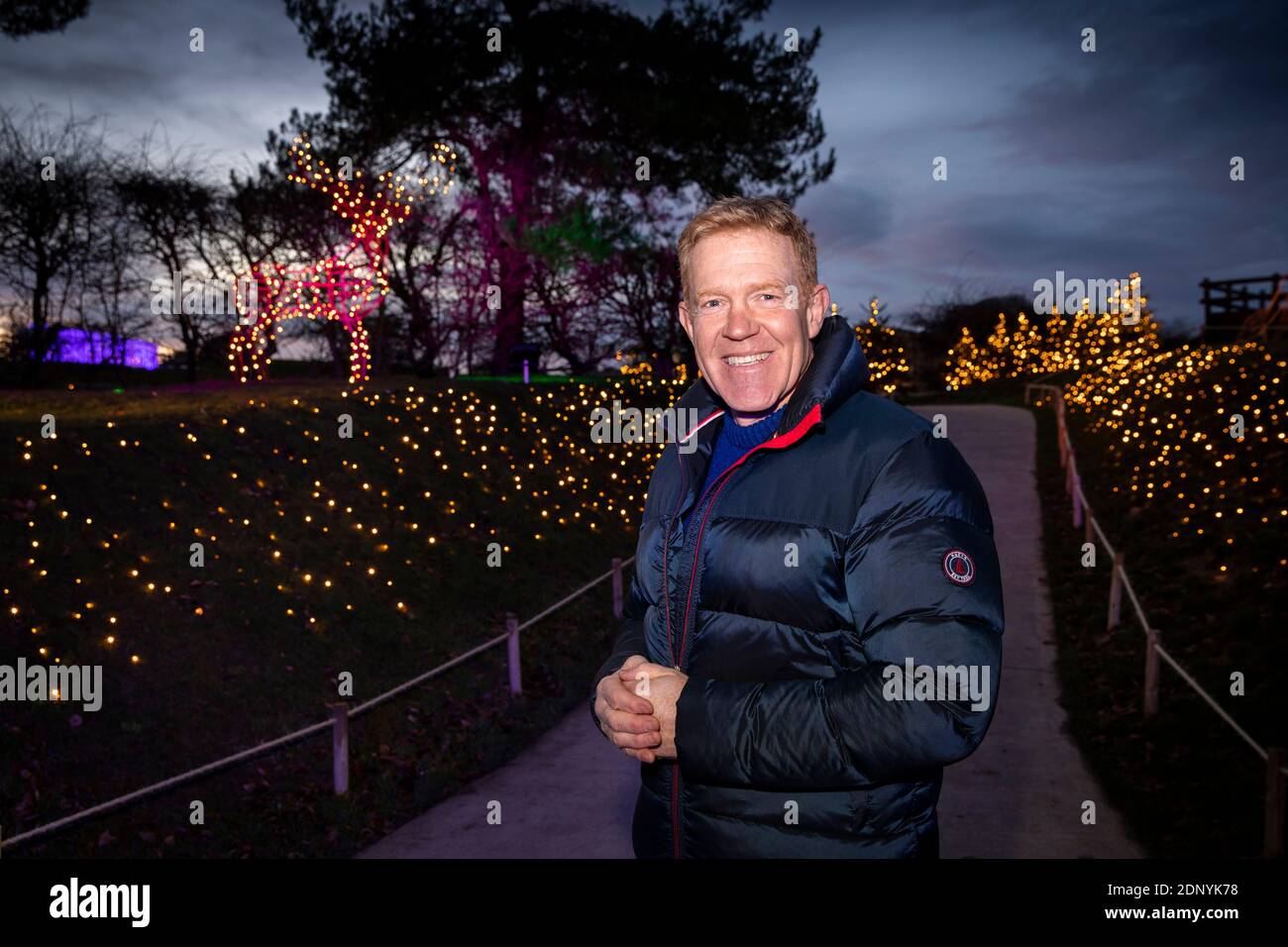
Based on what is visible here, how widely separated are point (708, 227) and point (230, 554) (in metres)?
8.53

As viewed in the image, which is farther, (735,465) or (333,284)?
(333,284)

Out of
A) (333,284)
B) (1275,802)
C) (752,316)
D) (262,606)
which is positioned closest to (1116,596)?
(1275,802)

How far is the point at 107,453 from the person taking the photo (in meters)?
9.76

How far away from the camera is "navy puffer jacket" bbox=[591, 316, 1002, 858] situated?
1.93 m

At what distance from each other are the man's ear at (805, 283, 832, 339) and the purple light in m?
16.6

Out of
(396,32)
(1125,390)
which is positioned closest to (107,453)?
(396,32)

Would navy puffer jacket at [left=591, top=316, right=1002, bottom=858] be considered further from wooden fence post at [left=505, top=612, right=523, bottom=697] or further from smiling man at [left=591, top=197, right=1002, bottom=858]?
wooden fence post at [left=505, top=612, right=523, bottom=697]

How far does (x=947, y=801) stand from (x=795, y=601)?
5647 millimetres

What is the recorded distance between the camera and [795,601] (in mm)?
2141

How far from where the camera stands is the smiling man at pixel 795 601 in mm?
1939

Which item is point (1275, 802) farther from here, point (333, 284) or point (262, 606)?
point (333, 284)

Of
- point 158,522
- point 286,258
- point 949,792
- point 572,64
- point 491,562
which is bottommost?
point 949,792

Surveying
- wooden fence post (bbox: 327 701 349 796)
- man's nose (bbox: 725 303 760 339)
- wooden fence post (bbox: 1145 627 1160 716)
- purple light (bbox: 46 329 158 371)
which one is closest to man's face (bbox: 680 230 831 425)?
man's nose (bbox: 725 303 760 339)
